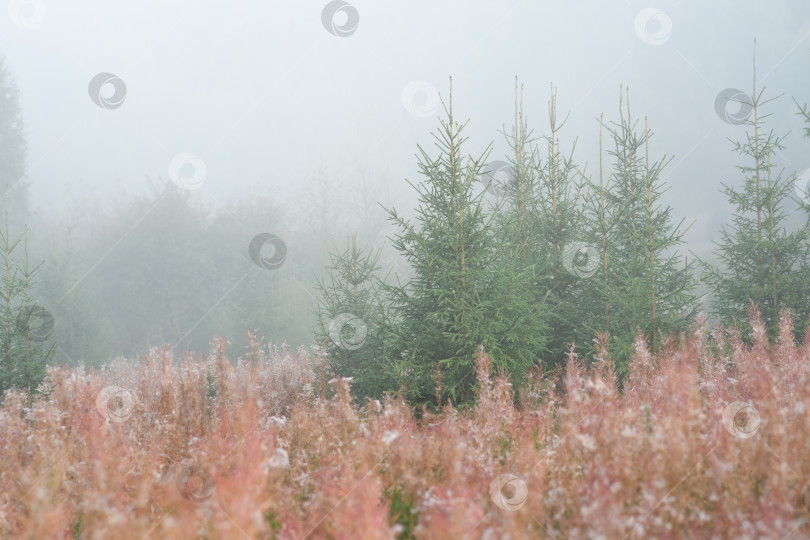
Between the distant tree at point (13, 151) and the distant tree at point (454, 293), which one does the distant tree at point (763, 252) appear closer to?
the distant tree at point (454, 293)

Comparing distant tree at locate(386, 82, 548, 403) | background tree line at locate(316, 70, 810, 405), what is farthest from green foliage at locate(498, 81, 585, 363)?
distant tree at locate(386, 82, 548, 403)

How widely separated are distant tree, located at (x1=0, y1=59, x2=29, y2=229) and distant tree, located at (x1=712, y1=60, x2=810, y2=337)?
148 feet

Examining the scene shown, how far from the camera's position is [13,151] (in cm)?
3559

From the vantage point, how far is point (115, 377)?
1370 cm

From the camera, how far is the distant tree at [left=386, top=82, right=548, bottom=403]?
6.52 metres

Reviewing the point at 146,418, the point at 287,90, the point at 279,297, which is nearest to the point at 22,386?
the point at 146,418

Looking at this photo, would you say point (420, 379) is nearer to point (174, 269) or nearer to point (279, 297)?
point (279, 297)

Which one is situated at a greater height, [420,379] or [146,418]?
[420,379]

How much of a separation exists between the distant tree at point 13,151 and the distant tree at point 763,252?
148ft

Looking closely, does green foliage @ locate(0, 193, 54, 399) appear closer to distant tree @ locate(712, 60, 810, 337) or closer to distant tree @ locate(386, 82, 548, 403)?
distant tree @ locate(386, 82, 548, 403)

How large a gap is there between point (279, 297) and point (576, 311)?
61.6ft

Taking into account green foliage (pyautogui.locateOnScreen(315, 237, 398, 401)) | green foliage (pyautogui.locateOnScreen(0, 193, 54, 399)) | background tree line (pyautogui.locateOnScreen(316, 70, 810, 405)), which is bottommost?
green foliage (pyautogui.locateOnScreen(0, 193, 54, 399))

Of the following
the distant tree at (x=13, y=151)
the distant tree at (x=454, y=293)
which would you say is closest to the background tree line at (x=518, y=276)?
the distant tree at (x=454, y=293)

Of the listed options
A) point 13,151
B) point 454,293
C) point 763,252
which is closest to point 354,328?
point 454,293
